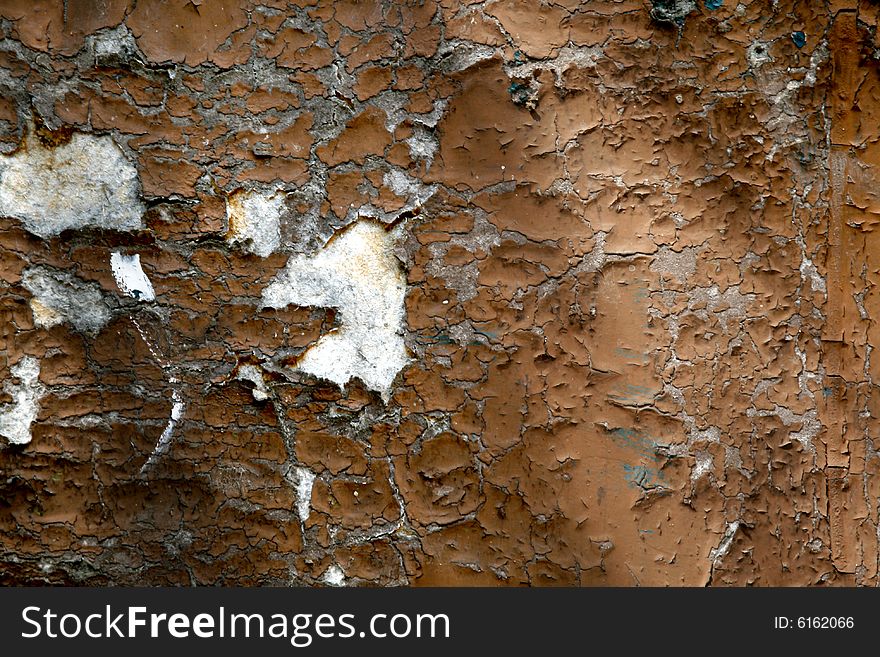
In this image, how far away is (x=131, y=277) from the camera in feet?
4.85

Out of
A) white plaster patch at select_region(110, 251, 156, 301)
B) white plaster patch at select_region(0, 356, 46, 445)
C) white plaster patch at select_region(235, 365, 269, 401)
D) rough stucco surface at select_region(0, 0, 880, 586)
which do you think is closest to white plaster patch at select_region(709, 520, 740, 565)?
rough stucco surface at select_region(0, 0, 880, 586)

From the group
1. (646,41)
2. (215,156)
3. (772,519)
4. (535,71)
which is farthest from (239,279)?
(772,519)

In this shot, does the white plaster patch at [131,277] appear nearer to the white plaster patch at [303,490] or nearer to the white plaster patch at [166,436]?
the white plaster patch at [166,436]

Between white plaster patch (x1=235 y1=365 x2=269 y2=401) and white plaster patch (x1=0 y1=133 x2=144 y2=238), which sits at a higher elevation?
white plaster patch (x1=0 y1=133 x2=144 y2=238)

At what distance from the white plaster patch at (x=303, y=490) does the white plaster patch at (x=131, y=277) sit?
472 mm

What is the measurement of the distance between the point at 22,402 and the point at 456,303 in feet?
2.97

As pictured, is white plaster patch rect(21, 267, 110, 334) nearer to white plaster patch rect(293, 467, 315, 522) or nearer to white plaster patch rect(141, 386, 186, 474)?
white plaster patch rect(141, 386, 186, 474)

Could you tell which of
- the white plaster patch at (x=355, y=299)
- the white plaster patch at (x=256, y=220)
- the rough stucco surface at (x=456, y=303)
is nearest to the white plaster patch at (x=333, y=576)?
the rough stucco surface at (x=456, y=303)

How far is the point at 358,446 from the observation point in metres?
1.50

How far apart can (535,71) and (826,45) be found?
598mm

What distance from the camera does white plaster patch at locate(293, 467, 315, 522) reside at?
150 cm

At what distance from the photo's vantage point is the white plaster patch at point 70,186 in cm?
144

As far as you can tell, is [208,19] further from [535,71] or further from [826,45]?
[826,45]

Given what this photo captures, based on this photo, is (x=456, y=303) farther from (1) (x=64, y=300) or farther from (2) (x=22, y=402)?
(2) (x=22, y=402)
